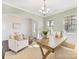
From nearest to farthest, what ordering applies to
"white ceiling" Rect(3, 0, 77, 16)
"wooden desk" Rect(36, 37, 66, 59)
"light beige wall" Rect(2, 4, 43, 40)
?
"wooden desk" Rect(36, 37, 66, 59), "light beige wall" Rect(2, 4, 43, 40), "white ceiling" Rect(3, 0, 77, 16)

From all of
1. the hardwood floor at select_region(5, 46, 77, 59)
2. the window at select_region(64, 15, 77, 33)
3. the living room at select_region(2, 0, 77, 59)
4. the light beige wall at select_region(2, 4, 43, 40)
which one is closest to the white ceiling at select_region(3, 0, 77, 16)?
the living room at select_region(2, 0, 77, 59)

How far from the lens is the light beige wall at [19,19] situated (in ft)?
8.04

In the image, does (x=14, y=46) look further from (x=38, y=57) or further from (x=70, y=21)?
(x=70, y=21)

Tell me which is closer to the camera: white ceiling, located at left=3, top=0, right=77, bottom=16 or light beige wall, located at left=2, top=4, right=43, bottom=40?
light beige wall, located at left=2, top=4, right=43, bottom=40

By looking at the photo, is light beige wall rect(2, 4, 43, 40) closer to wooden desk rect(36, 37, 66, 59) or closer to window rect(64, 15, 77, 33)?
wooden desk rect(36, 37, 66, 59)

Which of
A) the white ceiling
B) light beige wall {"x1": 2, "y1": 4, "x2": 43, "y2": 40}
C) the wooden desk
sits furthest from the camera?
the white ceiling

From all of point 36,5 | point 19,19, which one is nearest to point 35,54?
point 19,19

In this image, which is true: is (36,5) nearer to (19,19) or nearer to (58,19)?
(19,19)

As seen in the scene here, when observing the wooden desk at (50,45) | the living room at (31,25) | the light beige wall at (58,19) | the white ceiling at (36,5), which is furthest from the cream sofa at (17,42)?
the light beige wall at (58,19)

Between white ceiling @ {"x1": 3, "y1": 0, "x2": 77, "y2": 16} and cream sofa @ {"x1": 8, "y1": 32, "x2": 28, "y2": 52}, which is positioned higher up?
white ceiling @ {"x1": 3, "y1": 0, "x2": 77, "y2": 16}

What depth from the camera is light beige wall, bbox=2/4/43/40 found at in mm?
2451

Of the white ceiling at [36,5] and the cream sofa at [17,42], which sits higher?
the white ceiling at [36,5]

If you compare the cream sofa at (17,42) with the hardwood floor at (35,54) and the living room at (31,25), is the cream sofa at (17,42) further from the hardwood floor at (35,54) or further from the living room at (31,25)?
Result: the hardwood floor at (35,54)

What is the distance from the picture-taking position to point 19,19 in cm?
265
